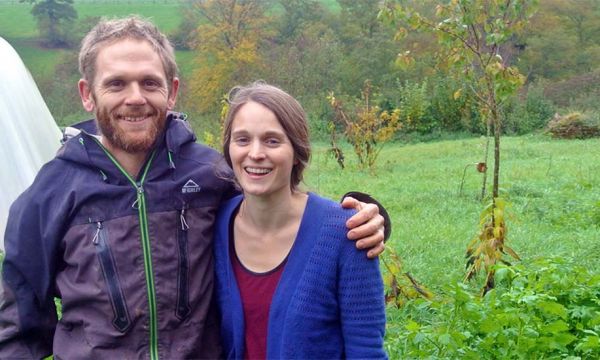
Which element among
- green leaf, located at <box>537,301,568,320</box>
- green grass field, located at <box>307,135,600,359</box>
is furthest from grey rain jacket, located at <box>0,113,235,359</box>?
green leaf, located at <box>537,301,568,320</box>

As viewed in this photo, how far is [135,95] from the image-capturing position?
208 centimetres

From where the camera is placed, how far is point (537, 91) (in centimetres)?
2189

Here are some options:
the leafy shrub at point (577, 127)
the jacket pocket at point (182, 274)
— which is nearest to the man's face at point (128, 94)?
the jacket pocket at point (182, 274)

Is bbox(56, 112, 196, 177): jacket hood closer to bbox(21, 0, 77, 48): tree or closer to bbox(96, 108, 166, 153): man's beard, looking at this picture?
bbox(96, 108, 166, 153): man's beard

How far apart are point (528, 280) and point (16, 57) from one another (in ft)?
10.1

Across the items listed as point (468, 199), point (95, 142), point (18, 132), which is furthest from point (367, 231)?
point (468, 199)

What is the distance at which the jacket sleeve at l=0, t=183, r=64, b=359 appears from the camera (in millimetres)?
2057

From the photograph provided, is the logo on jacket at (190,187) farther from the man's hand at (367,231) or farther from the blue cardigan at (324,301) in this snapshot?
the man's hand at (367,231)

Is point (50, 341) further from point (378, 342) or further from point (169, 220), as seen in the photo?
point (378, 342)

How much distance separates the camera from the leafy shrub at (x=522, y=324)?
10.6 ft

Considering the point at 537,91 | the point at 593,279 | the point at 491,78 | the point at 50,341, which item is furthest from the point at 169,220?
the point at 537,91

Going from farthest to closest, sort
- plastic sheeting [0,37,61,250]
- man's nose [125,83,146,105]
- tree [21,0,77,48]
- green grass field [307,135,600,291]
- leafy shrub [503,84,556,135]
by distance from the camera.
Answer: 1. tree [21,0,77,48]
2. leafy shrub [503,84,556,135]
3. green grass field [307,135,600,291]
4. plastic sheeting [0,37,61,250]
5. man's nose [125,83,146,105]

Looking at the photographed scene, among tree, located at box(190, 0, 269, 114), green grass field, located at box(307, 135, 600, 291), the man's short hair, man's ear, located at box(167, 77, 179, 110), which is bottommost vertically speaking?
green grass field, located at box(307, 135, 600, 291)

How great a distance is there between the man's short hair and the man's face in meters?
0.02
